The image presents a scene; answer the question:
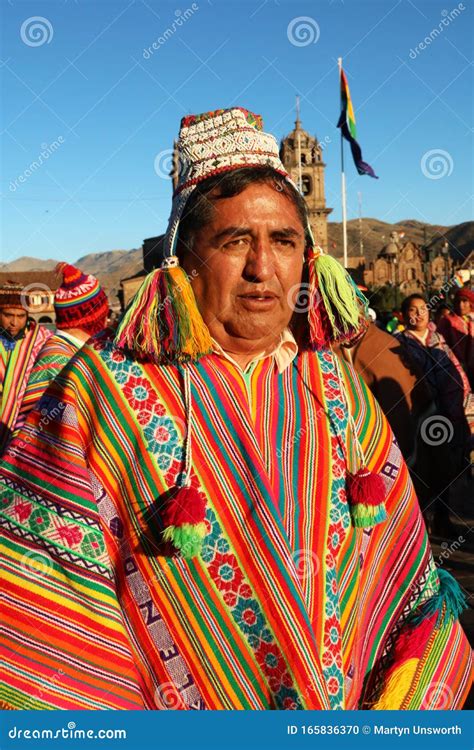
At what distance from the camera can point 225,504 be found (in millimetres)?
2111

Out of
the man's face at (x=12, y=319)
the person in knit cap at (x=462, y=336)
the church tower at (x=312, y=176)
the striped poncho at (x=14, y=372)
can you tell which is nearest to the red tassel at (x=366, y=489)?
the striped poncho at (x=14, y=372)

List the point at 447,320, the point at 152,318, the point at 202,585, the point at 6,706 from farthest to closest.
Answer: the point at 447,320
the point at 152,318
the point at 202,585
the point at 6,706

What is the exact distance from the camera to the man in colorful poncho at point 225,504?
200 cm

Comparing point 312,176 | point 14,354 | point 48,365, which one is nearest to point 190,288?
point 48,365

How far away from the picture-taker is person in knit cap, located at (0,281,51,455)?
574cm

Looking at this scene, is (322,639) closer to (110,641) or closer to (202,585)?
(202,585)

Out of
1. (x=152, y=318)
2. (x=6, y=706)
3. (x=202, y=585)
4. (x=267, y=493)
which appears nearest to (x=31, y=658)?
(x=6, y=706)

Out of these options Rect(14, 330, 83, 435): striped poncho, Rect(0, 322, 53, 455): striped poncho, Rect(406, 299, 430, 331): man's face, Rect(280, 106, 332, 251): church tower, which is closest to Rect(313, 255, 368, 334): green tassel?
Rect(14, 330, 83, 435): striped poncho

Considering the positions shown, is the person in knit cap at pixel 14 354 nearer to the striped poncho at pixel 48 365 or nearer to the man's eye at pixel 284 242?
the striped poncho at pixel 48 365

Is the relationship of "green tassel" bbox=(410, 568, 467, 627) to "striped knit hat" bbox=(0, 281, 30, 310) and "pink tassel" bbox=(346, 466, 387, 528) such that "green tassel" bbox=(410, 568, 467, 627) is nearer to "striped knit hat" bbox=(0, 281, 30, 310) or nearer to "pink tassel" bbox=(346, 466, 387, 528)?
"pink tassel" bbox=(346, 466, 387, 528)

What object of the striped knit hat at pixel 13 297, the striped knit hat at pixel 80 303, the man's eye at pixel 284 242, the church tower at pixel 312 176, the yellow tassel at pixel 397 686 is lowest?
the yellow tassel at pixel 397 686

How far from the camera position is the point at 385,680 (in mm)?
2174

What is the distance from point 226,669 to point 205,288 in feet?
3.19

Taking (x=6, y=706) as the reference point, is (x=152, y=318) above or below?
above
